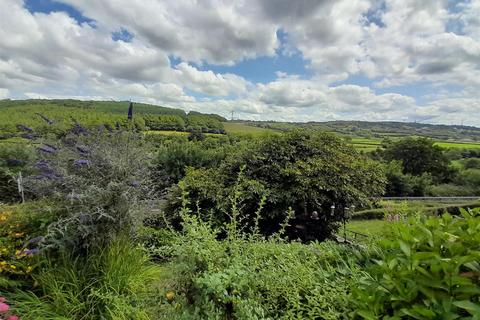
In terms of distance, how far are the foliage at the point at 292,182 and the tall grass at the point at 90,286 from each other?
163 inches

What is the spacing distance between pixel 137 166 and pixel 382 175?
768cm

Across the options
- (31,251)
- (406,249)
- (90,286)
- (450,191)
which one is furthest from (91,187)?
(450,191)

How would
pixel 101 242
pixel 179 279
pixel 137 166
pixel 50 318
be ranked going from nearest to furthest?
pixel 179 279
pixel 50 318
pixel 101 242
pixel 137 166

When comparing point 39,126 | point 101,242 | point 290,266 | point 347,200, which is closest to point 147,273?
point 101,242

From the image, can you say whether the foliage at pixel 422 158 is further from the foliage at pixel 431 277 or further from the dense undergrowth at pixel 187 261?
the foliage at pixel 431 277

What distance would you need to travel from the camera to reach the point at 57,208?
10.4 feet

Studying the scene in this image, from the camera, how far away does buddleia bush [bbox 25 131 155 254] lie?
3.01 meters

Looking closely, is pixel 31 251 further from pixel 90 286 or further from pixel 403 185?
pixel 403 185

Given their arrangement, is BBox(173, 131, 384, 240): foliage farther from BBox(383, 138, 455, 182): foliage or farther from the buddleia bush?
BBox(383, 138, 455, 182): foliage

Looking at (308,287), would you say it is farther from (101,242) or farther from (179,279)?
(101,242)

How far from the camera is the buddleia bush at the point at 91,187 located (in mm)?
3008

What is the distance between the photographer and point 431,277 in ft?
3.20

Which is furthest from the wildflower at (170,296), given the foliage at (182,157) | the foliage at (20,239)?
the foliage at (182,157)

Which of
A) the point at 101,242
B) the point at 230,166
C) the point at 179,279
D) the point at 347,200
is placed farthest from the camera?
the point at 230,166
